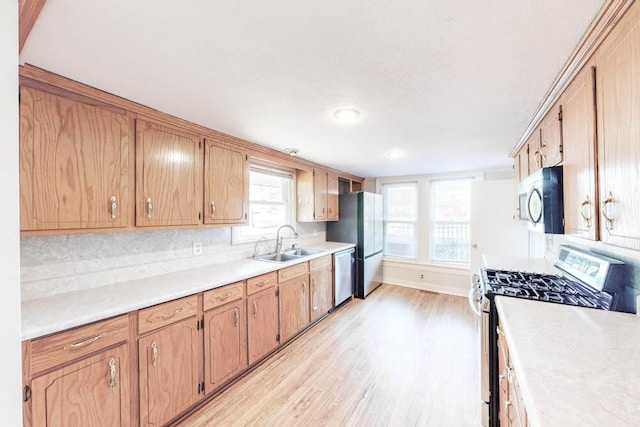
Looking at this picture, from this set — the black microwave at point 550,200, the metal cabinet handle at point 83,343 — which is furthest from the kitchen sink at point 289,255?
the black microwave at point 550,200

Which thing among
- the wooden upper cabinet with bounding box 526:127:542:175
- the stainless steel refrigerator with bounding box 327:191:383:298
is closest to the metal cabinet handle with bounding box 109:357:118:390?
the wooden upper cabinet with bounding box 526:127:542:175

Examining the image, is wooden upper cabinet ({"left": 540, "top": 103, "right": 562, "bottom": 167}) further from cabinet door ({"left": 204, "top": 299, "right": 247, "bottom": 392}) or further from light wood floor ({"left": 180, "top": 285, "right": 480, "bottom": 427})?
cabinet door ({"left": 204, "top": 299, "right": 247, "bottom": 392})

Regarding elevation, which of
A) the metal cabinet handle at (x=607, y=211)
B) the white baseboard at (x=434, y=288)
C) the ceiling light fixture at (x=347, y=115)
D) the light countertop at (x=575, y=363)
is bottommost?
the white baseboard at (x=434, y=288)

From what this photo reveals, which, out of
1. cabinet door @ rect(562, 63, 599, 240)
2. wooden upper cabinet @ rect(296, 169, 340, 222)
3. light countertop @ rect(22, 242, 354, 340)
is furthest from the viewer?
wooden upper cabinet @ rect(296, 169, 340, 222)

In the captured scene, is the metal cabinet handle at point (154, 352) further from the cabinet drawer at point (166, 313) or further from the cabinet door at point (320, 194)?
the cabinet door at point (320, 194)

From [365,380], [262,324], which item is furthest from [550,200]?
[262,324]

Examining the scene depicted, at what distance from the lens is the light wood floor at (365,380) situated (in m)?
1.78

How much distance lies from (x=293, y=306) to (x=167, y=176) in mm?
1781

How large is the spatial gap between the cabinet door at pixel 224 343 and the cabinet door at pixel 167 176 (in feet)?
2.56

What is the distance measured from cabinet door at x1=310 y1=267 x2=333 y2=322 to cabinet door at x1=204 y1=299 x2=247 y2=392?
43.3 inches

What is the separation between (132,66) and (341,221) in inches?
135

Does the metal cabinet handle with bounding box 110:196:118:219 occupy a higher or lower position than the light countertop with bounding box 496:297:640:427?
higher

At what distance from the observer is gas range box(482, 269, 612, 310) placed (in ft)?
4.69

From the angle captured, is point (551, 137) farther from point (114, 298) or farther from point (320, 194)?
point (114, 298)
